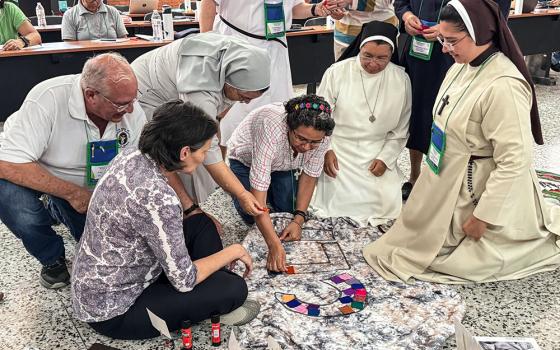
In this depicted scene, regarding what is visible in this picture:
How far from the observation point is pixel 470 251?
2172mm

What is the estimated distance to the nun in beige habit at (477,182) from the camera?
76.9 inches

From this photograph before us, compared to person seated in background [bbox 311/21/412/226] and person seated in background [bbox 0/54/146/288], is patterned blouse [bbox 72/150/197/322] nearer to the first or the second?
person seated in background [bbox 0/54/146/288]

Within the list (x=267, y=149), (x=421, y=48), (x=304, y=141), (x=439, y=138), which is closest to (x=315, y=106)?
(x=304, y=141)

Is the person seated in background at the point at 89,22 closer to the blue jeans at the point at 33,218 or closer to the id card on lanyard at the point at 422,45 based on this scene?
the blue jeans at the point at 33,218

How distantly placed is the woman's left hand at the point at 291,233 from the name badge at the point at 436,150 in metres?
0.65

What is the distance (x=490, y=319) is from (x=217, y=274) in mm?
1016

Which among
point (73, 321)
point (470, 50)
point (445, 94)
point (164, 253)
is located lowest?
point (73, 321)

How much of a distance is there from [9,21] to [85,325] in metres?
3.25

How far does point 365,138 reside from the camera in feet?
9.12

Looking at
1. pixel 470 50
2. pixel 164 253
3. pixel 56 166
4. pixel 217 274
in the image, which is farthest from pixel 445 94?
pixel 56 166

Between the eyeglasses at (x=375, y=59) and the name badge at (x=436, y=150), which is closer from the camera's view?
the name badge at (x=436, y=150)

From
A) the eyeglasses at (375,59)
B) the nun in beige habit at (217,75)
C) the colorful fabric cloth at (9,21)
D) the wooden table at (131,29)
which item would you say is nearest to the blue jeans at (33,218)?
the nun in beige habit at (217,75)

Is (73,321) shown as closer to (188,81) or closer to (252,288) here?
(252,288)

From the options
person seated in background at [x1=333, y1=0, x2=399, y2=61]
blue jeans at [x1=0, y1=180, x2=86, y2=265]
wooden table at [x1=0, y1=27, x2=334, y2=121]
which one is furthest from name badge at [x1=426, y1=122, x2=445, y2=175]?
wooden table at [x1=0, y1=27, x2=334, y2=121]
